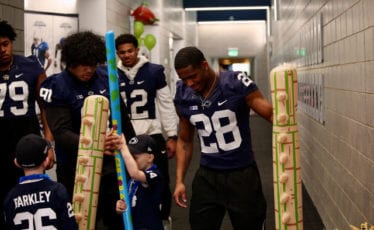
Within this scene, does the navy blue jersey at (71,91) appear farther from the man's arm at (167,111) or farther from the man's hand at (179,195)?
the man's arm at (167,111)

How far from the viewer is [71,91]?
2953 millimetres

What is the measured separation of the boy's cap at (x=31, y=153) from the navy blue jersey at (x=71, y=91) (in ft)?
1.74

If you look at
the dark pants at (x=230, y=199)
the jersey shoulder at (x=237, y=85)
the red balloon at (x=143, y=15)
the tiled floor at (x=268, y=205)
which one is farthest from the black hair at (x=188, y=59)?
the red balloon at (x=143, y=15)

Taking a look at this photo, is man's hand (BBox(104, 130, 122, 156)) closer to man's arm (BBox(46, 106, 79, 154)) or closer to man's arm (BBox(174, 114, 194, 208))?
man's arm (BBox(46, 106, 79, 154))

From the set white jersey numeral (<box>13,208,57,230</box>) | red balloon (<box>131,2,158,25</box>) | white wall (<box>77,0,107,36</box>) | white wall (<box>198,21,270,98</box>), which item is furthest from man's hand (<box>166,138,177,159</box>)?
white wall (<box>198,21,270,98</box>)

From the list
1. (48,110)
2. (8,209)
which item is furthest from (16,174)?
(8,209)

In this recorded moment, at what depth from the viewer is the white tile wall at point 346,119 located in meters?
2.94

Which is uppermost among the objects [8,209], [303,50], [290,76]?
[303,50]

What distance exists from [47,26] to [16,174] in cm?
339

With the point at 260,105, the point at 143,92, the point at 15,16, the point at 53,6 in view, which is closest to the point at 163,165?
the point at 143,92

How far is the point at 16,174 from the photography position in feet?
10.7

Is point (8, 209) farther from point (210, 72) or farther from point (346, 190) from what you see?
point (346, 190)

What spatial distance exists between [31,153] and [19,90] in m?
0.97

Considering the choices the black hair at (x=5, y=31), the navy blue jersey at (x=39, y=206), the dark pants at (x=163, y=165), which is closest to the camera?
the navy blue jersey at (x=39, y=206)
